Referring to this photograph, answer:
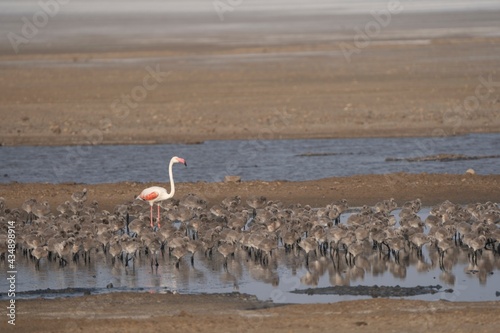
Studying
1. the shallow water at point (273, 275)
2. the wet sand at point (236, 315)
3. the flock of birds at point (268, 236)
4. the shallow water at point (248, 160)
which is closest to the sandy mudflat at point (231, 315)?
the wet sand at point (236, 315)

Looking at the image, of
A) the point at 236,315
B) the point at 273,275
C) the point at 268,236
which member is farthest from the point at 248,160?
the point at 236,315

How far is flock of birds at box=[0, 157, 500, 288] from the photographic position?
14.7m

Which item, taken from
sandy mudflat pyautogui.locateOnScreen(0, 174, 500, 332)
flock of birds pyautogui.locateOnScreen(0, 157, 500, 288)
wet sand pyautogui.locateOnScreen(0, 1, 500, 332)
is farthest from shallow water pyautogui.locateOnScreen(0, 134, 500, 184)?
sandy mudflat pyautogui.locateOnScreen(0, 174, 500, 332)

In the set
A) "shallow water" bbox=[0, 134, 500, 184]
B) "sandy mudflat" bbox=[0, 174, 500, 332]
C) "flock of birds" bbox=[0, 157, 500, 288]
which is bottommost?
"sandy mudflat" bbox=[0, 174, 500, 332]

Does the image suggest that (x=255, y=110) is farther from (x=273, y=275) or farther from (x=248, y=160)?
(x=273, y=275)

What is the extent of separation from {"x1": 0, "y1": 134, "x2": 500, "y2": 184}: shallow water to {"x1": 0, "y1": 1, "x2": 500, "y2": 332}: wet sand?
129cm

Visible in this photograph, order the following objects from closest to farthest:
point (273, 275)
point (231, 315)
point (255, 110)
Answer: point (231, 315) → point (273, 275) → point (255, 110)

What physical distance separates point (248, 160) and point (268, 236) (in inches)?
402

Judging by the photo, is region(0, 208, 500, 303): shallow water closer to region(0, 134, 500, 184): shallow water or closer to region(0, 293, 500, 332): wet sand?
region(0, 293, 500, 332): wet sand

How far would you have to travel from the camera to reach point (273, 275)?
1406 centimetres

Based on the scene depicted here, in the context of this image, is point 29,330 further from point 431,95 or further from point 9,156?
point 431,95

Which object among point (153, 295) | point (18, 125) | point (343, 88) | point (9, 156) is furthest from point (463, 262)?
point (343, 88)

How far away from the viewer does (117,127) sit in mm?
30516

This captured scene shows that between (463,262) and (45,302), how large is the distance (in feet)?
18.1
